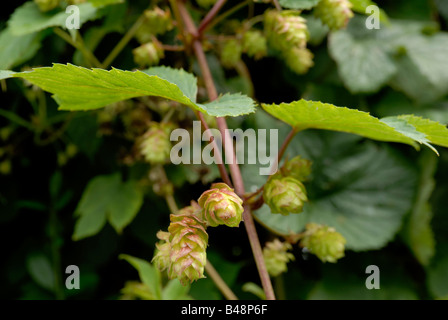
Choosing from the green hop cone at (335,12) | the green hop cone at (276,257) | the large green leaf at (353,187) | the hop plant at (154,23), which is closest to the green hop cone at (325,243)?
the green hop cone at (276,257)

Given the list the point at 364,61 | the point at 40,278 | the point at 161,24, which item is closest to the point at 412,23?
the point at 364,61

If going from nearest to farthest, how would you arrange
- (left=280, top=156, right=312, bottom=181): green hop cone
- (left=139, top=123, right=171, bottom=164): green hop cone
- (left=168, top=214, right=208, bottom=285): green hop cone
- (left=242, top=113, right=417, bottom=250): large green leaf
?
(left=168, top=214, right=208, bottom=285): green hop cone, (left=280, top=156, right=312, bottom=181): green hop cone, (left=139, top=123, right=171, bottom=164): green hop cone, (left=242, top=113, right=417, bottom=250): large green leaf

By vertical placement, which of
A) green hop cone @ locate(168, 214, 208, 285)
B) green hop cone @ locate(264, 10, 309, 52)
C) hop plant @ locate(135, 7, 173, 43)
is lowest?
green hop cone @ locate(168, 214, 208, 285)

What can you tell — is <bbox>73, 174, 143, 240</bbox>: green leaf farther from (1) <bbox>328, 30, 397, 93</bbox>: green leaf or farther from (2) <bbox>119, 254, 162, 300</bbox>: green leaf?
(1) <bbox>328, 30, 397, 93</bbox>: green leaf

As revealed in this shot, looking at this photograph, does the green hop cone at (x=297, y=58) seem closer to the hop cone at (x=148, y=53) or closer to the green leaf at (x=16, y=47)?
the hop cone at (x=148, y=53)

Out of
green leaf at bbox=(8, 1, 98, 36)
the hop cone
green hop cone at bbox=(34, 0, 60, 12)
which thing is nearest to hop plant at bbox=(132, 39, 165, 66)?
the hop cone

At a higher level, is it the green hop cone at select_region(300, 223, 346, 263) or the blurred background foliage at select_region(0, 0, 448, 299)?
the blurred background foliage at select_region(0, 0, 448, 299)
